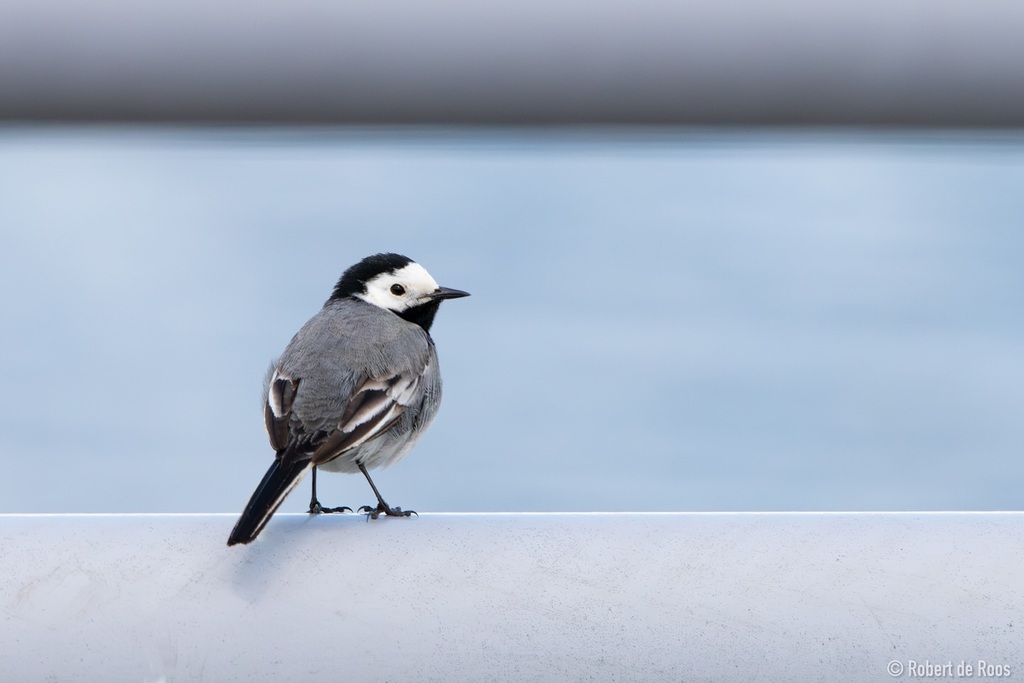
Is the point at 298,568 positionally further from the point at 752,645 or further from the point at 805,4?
the point at 805,4

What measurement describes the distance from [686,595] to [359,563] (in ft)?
1.48

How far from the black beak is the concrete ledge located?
8.85 ft

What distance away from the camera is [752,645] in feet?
4.87

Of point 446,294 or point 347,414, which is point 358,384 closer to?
point 347,414

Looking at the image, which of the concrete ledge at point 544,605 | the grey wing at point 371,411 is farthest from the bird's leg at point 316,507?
the concrete ledge at point 544,605

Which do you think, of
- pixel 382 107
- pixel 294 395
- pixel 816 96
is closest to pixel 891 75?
pixel 816 96

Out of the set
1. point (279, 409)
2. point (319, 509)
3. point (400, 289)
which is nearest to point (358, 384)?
point (279, 409)

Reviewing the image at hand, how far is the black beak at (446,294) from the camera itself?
14.0ft

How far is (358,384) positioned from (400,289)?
1099 millimetres

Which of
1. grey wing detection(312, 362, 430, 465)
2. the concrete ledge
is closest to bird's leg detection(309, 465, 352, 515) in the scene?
grey wing detection(312, 362, 430, 465)

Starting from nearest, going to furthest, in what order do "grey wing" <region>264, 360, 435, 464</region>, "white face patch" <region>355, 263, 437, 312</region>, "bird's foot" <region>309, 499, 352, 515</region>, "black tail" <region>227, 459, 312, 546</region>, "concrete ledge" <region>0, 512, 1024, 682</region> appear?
"concrete ledge" <region>0, 512, 1024, 682</region>
"black tail" <region>227, 459, 312, 546</region>
"grey wing" <region>264, 360, 435, 464</region>
"bird's foot" <region>309, 499, 352, 515</region>
"white face patch" <region>355, 263, 437, 312</region>

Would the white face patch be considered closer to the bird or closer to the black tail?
the bird

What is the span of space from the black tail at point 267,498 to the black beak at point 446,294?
1630mm

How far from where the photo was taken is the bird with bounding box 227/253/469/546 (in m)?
2.91
